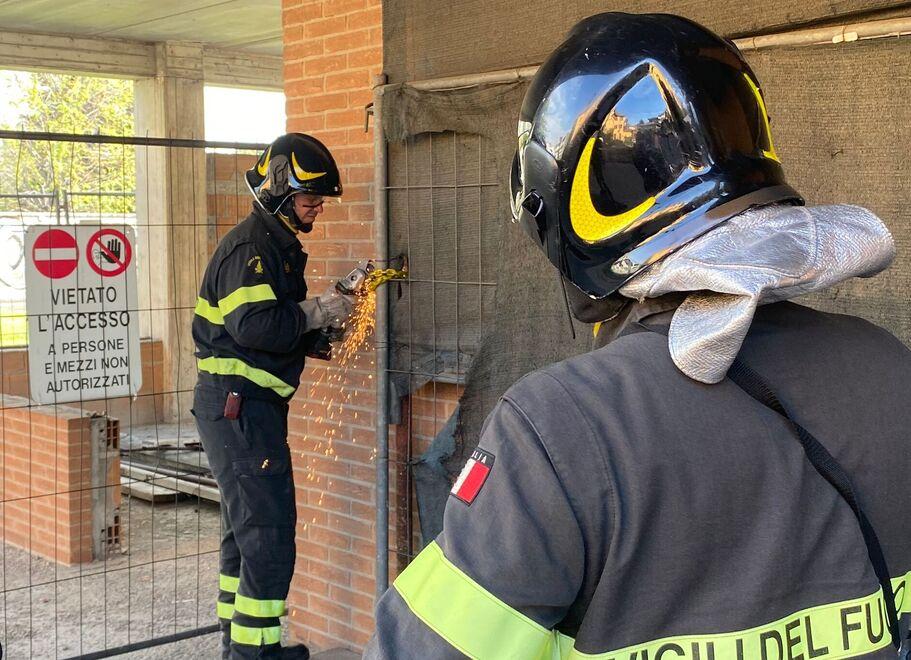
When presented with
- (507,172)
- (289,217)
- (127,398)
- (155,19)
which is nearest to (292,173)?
(289,217)

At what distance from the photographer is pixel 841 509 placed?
1380mm

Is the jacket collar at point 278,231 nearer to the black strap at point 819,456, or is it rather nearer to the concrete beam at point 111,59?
the black strap at point 819,456

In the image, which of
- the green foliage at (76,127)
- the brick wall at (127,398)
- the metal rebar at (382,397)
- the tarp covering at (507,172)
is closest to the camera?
the tarp covering at (507,172)

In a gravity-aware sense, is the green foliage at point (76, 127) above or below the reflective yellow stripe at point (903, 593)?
above

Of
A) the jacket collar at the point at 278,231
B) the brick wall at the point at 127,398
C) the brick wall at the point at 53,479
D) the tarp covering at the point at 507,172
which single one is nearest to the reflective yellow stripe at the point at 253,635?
the tarp covering at the point at 507,172

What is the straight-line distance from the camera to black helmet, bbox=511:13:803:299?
4.88 ft

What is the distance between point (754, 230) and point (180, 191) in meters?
11.1

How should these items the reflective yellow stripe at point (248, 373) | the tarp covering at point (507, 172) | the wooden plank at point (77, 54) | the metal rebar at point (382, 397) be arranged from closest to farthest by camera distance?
the tarp covering at point (507, 172) → the metal rebar at point (382, 397) → the reflective yellow stripe at point (248, 373) → the wooden plank at point (77, 54)

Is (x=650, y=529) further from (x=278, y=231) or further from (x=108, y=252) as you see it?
(x=108, y=252)

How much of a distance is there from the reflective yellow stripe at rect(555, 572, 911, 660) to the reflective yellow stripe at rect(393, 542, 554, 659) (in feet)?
0.31

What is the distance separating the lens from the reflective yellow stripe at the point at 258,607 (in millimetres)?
4688

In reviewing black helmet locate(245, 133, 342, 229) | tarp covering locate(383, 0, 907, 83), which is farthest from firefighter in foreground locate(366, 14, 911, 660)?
black helmet locate(245, 133, 342, 229)

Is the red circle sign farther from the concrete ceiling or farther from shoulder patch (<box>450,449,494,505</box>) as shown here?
the concrete ceiling

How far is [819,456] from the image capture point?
137 centimetres
